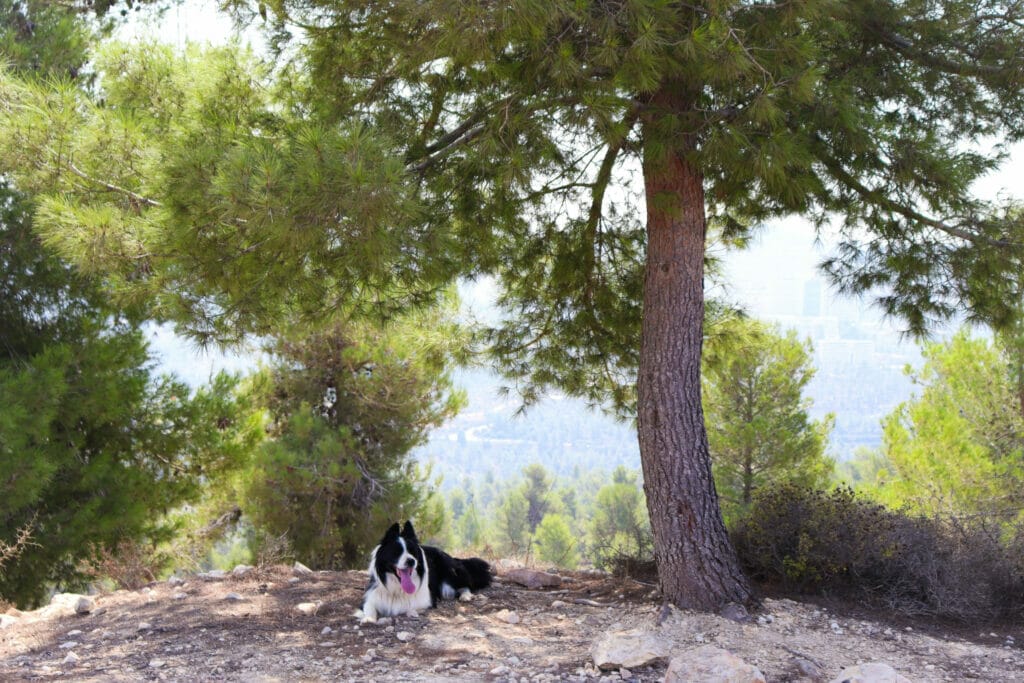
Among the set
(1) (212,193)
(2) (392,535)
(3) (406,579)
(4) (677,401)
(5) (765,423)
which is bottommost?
(3) (406,579)

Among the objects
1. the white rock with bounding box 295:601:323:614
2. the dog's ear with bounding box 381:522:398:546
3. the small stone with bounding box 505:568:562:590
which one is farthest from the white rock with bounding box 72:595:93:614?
the small stone with bounding box 505:568:562:590

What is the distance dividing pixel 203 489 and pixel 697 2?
8362mm

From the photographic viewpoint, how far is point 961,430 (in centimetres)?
1248

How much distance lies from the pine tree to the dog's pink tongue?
1.64m

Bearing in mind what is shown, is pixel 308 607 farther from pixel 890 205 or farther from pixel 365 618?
pixel 890 205

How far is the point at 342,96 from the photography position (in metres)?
5.35

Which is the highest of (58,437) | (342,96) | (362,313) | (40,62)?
(40,62)

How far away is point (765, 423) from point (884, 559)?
23.3 feet

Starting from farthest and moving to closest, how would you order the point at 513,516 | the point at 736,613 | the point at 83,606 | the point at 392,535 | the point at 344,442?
the point at 513,516 < the point at 344,442 < the point at 83,606 < the point at 392,535 < the point at 736,613

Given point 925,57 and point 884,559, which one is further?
point 884,559

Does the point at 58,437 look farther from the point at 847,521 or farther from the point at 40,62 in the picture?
the point at 847,521

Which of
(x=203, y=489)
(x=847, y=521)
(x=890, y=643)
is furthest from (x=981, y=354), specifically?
(x=203, y=489)

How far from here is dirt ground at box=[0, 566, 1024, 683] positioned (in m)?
4.21

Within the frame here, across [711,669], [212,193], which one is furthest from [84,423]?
[711,669]
